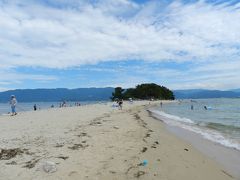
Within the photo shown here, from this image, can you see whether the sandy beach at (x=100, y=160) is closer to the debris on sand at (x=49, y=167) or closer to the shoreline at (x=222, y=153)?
the debris on sand at (x=49, y=167)

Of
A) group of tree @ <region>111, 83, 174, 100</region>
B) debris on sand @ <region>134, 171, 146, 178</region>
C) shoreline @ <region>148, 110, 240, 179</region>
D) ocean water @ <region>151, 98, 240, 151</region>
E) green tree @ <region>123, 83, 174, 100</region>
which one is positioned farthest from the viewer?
green tree @ <region>123, 83, 174, 100</region>

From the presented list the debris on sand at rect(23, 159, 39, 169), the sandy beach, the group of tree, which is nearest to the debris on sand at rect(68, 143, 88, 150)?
the sandy beach

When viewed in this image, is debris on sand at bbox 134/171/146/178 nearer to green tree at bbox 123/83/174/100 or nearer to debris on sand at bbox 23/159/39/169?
debris on sand at bbox 23/159/39/169

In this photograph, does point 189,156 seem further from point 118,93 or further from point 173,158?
point 118,93

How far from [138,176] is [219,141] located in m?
8.44

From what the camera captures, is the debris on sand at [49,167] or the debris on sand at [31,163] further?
the debris on sand at [31,163]

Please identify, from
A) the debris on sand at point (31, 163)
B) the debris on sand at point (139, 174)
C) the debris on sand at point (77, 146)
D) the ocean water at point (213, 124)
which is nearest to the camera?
the debris on sand at point (139, 174)

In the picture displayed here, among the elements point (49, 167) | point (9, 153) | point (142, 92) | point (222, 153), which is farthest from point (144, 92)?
point (49, 167)

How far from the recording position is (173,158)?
10.6 meters

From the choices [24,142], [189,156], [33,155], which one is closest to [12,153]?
[33,155]

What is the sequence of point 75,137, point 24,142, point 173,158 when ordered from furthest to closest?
point 75,137 < point 24,142 < point 173,158

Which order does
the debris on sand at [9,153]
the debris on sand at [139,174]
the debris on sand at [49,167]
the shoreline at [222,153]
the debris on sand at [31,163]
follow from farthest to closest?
1. the shoreline at [222,153]
2. the debris on sand at [9,153]
3. the debris on sand at [31,163]
4. the debris on sand at [49,167]
5. the debris on sand at [139,174]

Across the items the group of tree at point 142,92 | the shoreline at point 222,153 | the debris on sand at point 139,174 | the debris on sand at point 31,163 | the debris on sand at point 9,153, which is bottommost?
the shoreline at point 222,153

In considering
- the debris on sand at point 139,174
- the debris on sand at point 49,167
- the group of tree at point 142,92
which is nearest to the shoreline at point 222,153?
the debris on sand at point 139,174
